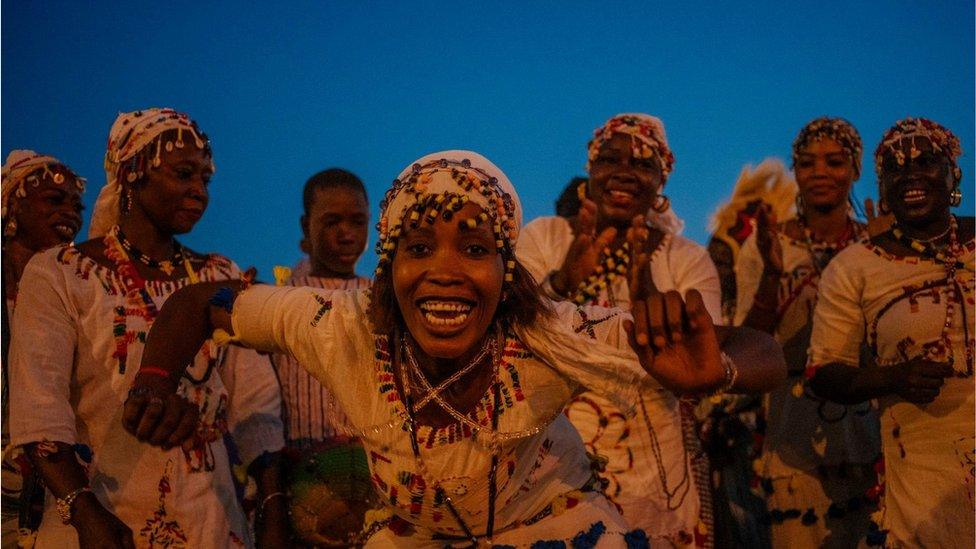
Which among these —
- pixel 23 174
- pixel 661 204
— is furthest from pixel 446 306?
pixel 23 174

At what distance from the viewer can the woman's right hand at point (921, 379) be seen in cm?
475

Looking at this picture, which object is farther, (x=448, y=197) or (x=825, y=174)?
(x=825, y=174)

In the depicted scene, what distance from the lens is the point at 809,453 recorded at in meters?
6.12

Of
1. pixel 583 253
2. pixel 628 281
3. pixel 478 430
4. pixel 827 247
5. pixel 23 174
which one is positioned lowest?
pixel 478 430

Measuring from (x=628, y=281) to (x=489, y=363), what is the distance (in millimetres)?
2042

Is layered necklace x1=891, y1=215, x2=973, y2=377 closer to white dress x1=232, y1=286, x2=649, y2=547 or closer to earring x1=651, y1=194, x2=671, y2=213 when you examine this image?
earring x1=651, y1=194, x2=671, y2=213

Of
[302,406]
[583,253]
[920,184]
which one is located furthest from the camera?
[302,406]

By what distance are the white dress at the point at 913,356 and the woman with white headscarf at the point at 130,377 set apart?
2691mm

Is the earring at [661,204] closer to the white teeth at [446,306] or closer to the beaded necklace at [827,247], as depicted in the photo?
the beaded necklace at [827,247]

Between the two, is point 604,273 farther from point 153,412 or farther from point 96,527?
point 96,527

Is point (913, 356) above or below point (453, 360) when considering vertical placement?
above

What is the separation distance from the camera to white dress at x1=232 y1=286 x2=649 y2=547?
3670mm

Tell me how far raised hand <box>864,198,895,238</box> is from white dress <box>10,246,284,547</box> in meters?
3.94

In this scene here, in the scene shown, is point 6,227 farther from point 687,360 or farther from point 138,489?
point 687,360
